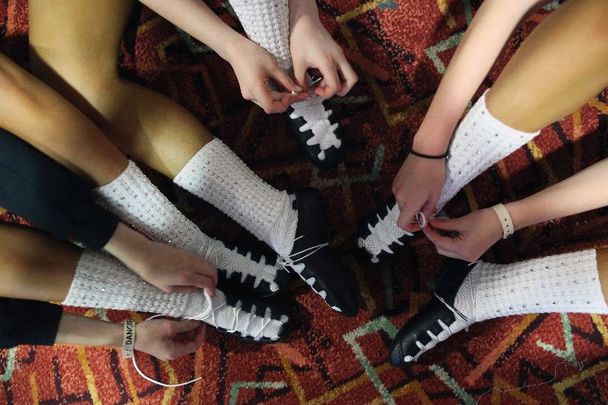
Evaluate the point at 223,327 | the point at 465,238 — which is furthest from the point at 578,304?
the point at 223,327

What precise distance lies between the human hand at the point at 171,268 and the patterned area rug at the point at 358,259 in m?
0.19

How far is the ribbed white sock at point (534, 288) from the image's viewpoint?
30.2 inches

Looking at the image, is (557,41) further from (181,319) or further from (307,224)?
(181,319)

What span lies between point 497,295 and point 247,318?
43 centimetres

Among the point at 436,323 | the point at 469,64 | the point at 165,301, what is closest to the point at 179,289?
the point at 165,301

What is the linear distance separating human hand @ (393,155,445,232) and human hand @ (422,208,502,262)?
1.5 inches

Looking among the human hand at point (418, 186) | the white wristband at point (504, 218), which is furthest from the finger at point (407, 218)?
the white wristband at point (504, 218)

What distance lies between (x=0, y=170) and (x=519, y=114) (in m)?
0.69

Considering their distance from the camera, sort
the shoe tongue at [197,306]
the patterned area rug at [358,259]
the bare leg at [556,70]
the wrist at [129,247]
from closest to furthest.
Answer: the bare leg at [556,70], the wrist at [129,247], the shoe tongue at [197,306], the patterned area rug at [358,259]

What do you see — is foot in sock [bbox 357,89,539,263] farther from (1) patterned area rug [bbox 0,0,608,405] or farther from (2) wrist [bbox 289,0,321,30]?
(2) wrist [bbox 289,0,321,30]

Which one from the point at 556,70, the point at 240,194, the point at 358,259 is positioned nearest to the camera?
the point at 556,70

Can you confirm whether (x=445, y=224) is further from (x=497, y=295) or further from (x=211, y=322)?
(x=211, y=322)

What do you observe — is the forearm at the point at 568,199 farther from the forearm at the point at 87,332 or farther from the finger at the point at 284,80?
the forearm at the point at 87,332

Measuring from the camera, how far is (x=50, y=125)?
2.21 feet
